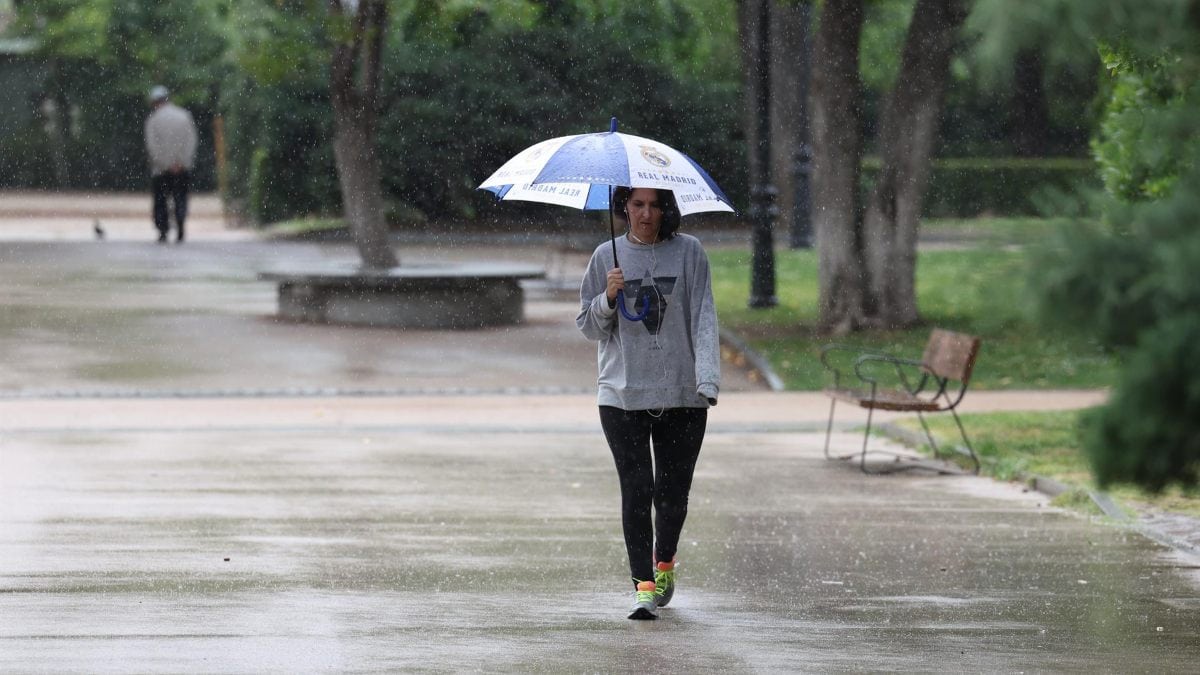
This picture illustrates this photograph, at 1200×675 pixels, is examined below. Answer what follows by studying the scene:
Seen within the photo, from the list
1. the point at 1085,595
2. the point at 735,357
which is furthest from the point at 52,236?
the point at 1085,595

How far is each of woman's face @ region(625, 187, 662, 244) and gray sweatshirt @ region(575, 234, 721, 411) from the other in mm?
56

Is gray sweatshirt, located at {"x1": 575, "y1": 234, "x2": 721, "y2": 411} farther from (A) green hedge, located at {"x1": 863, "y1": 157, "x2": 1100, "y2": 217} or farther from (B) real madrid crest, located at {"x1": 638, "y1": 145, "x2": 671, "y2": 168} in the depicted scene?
(A) green hedge, located at {"x1": 863, "y1": 157, "x2": 1100, "y2": 217}

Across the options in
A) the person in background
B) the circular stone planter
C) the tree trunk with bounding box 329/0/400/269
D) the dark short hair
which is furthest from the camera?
the person in background

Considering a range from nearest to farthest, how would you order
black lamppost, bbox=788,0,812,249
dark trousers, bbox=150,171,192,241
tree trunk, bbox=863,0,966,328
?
1. tree trunk, bbox=863,0,966,328
2. dark trousers, bbox=150,171,192,241
3. black lamppost, bbox=788,0,812,249

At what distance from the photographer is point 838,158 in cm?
1948

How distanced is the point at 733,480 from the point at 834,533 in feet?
6.36

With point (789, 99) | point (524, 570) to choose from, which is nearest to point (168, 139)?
point (789, 99)

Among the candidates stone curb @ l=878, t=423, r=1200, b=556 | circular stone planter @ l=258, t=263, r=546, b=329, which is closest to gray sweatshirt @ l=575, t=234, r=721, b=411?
stone curb @ l=878, t=423, r=1200, b=556

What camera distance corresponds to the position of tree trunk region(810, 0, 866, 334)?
754 inches

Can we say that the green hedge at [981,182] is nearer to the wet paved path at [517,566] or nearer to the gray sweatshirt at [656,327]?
the wet paved path at [517,566]

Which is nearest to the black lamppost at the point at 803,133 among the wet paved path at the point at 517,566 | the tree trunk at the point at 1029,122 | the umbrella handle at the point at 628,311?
the tree trunk at the point at 1029,122

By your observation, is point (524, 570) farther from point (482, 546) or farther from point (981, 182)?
point (981, 182)

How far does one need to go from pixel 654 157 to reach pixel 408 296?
44.2 feet

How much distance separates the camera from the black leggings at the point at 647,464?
7609mm
